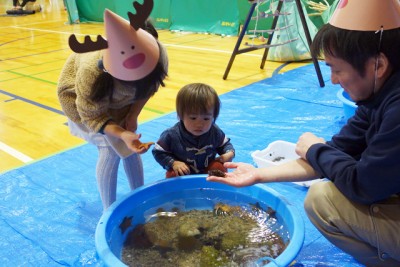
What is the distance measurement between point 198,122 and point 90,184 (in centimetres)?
62

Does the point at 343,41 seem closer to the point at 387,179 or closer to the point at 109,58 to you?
the point at 387,179

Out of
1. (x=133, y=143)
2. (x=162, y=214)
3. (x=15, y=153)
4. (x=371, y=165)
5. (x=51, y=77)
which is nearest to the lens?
(x=371, y=165)

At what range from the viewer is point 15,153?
6.65 ft

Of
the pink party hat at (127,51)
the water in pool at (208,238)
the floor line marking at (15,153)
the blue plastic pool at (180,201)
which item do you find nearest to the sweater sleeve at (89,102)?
the pink party hat at (127,51)

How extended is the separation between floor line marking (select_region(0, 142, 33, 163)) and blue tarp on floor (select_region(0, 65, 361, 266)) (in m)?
0.10

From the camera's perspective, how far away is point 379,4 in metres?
0.93

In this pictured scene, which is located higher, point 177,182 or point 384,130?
point 384,130

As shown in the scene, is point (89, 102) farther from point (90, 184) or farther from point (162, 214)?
point (90, 184)

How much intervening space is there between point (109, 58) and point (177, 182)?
516 millimetres

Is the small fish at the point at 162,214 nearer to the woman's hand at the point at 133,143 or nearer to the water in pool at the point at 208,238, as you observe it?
the water in pool at the point at 208,238

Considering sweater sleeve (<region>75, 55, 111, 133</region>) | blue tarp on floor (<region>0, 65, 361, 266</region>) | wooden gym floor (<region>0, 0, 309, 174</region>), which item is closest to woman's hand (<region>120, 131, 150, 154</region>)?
sweater sleeve (<region>75, 55, 111, 133</region>)

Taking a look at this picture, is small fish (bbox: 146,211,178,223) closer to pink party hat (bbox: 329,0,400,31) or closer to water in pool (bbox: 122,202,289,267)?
water in pool (bbox: 122,202,289,267)

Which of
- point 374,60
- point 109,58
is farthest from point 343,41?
point 109,58

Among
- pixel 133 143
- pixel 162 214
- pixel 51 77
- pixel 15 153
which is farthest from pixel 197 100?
pixel 51 77
